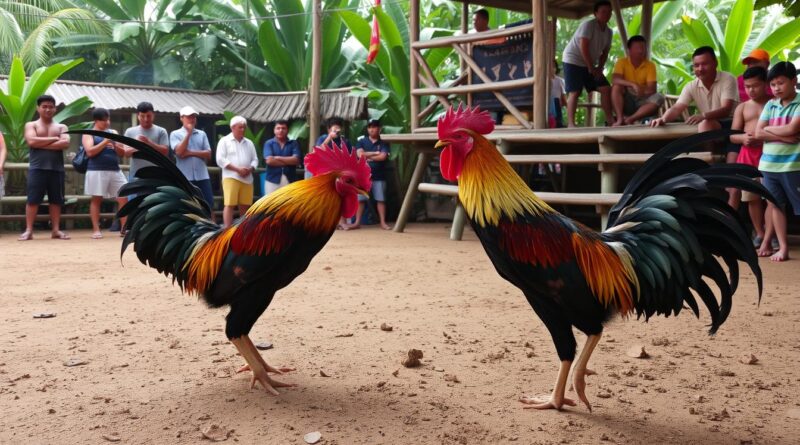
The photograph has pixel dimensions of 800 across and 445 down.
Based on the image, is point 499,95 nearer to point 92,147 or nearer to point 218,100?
point 92,147

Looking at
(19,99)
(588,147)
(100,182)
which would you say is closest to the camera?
(588,147)

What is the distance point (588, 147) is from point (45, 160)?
7526 mm

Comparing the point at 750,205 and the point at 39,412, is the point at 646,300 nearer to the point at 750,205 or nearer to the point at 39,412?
the point at 39,412

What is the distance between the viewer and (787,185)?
255 inches

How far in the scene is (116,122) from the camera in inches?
597

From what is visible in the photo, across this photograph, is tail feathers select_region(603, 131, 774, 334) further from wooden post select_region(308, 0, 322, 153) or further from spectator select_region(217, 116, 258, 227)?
wooden post select_region(308, 0, 322, 153)

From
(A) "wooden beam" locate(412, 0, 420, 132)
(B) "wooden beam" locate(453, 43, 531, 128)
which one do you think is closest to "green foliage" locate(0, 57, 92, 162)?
(A) "wooden beam" locate(412, 0, 420, 132)

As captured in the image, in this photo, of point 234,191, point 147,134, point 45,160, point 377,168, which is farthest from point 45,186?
point 377,168

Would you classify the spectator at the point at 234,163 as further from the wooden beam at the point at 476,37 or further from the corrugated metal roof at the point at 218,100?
the corrugated metal roof at the point at 218,100

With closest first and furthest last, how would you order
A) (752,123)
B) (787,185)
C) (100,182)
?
1. (787,185)
2. (752,123)
3. (100,182)

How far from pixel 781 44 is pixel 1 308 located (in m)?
11.8

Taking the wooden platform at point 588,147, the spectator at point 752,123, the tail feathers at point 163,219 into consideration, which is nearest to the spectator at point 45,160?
the wooden platform at point 588,147

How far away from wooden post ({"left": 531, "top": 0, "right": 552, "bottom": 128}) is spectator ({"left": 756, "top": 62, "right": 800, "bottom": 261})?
2.40m

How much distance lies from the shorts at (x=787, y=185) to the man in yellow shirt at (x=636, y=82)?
191 centimetres
